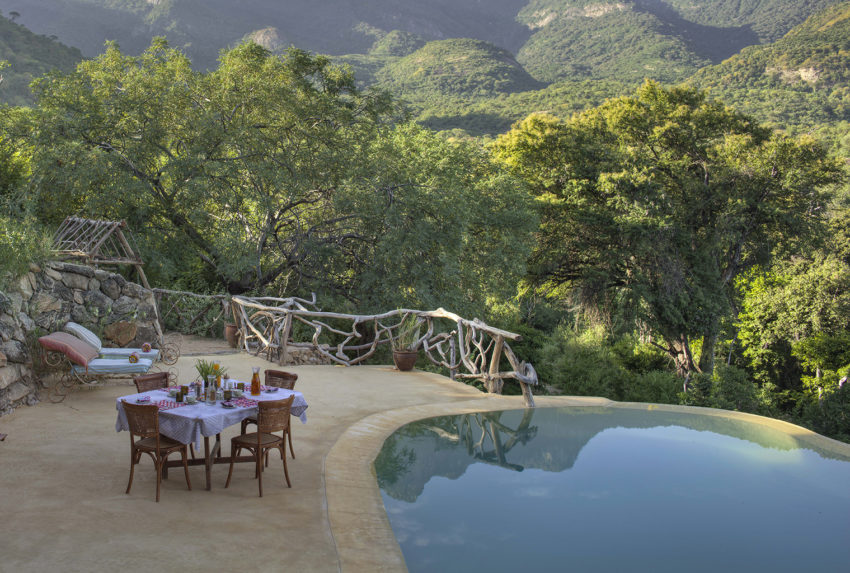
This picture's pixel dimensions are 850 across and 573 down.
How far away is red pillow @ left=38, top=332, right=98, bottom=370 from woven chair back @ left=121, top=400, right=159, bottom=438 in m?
3.13

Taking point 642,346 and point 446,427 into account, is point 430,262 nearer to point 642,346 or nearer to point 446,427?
point 446,427

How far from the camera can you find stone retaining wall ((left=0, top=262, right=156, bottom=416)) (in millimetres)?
6961

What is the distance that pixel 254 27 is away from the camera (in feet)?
274

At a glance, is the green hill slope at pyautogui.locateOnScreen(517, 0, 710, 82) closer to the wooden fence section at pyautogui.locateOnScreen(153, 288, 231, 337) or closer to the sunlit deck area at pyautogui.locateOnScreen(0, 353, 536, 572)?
the wooden fence section at pyautogui.locateOnScreen(153, 288, 231, 337)

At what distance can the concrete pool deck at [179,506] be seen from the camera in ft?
12.1

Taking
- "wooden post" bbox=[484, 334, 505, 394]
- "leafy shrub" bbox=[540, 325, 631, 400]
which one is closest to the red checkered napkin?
"wooden post" bbox=[484, 334, 505, 394]

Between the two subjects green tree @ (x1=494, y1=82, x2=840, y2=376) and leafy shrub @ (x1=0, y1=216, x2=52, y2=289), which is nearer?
leafy shrub @ (x1=0, y1=216, x2=52, y2=289)

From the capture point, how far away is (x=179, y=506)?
4.52 metres

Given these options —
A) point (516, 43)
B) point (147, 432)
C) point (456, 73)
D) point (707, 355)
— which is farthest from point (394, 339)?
point (516, 43)

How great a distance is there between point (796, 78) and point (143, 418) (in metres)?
41.5

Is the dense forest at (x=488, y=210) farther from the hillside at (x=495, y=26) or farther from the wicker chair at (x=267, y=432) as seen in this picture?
the hillside at (x=495, y=26)

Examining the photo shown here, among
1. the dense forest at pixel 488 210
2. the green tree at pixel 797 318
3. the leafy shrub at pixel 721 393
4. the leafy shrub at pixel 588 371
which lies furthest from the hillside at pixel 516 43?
the leafy shrub at pixel 721 393

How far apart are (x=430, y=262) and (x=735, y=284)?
469 inches

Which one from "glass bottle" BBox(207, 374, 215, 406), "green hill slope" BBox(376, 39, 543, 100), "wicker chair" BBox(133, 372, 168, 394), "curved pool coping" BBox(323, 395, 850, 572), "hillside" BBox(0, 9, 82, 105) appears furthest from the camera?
"green hill slope" BBox(376, 39, 543, 100)
